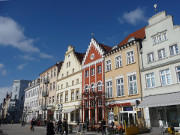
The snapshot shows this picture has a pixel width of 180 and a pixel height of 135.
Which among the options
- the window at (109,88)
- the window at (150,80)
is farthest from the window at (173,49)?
the window at (109,88)

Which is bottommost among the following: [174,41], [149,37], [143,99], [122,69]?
[143,99]

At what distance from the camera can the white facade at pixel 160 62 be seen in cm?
A: 1973

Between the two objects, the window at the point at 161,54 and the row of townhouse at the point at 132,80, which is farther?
the window at the point at 161,54

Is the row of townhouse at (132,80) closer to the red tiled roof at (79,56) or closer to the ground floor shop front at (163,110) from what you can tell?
the ground floor shop front at (163,110)

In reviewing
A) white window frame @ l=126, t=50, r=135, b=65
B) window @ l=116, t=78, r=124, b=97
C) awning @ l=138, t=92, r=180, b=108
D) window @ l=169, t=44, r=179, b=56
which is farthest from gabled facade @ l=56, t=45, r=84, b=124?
window @ l=169, t=44, r=179, b=56

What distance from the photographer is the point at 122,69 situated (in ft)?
84.9

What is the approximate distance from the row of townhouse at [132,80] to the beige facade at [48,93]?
18.1ft

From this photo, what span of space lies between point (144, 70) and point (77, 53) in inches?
807

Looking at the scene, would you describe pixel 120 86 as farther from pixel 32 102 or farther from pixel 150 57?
pixel 32 102

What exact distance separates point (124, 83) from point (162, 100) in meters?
6.91

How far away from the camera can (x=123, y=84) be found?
25.3m

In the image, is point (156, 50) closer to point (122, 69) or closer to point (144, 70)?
point (144, 70)

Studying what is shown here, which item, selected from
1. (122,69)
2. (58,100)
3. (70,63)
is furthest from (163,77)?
(58,100)

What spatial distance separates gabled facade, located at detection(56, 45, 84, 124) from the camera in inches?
1332
